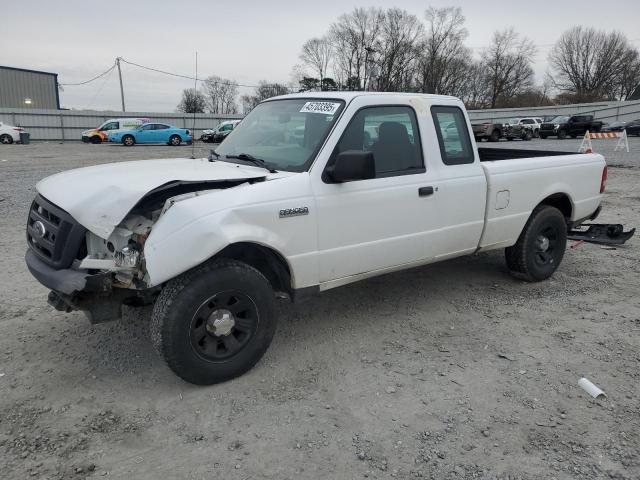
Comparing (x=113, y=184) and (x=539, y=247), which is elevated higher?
(x=113, y=184)


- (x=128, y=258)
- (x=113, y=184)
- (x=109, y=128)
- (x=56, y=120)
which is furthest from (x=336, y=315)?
(x=56, y=120)

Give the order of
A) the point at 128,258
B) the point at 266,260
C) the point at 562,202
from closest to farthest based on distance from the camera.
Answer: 1. the point at 128,258
2. the point at 266,260
3. the point at 562,202

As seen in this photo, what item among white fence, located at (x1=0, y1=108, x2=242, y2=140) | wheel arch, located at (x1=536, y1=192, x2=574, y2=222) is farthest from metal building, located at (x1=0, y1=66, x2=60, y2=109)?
wheel arch, located at (x1=536, y1=192, x2=574, y2=222)

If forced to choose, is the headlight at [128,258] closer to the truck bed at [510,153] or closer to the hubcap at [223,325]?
the hubcap at [223,325]

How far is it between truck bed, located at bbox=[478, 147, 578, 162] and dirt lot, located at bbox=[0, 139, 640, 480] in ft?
5.48

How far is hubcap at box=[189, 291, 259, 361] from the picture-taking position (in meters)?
3.31

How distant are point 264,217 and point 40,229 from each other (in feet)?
5.16

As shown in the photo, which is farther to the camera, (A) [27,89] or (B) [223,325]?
(A) [27,89]

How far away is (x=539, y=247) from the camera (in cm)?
555

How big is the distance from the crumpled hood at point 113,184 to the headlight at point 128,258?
0.56ft

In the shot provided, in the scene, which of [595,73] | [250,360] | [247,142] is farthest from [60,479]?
[595,73]

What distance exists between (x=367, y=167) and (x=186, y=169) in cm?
136

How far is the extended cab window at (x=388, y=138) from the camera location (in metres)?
3.97

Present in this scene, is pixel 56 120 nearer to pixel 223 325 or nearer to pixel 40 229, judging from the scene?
pixel 40 229
